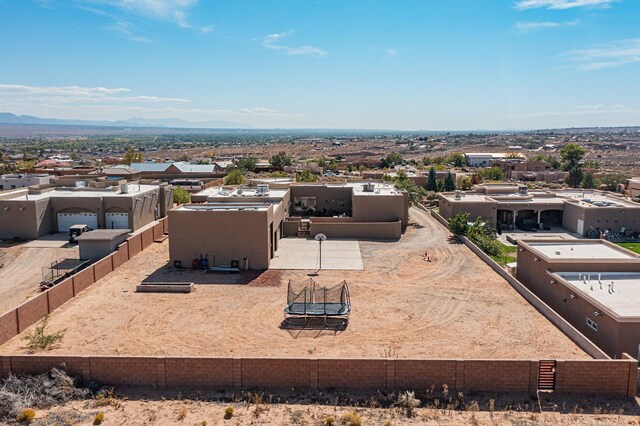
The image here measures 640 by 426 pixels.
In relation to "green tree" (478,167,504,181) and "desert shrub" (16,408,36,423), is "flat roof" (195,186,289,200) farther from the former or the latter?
"green tree" (478,167,504,181)

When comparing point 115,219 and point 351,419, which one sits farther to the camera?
point 115,219

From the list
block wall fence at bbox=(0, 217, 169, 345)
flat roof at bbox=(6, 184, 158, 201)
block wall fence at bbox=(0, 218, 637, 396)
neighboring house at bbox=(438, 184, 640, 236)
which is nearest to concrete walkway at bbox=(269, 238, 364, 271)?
block wall fence at bbox=(0, 217, 169, 345)

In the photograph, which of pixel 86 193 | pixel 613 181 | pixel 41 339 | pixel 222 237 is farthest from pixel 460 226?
pixel 613 181

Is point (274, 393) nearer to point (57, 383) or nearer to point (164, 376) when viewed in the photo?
point (164, 376)

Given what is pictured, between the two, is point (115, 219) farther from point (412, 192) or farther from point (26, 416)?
point (412, 192)

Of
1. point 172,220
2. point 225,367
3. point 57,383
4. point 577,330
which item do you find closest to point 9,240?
point 172,220
